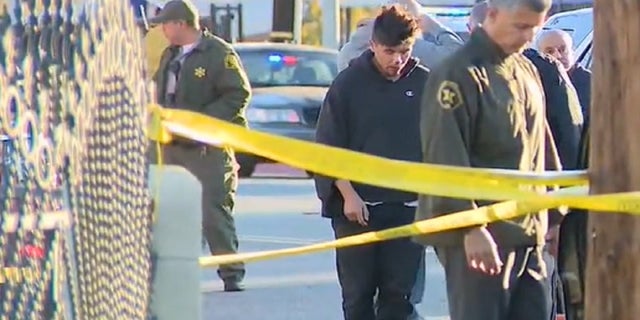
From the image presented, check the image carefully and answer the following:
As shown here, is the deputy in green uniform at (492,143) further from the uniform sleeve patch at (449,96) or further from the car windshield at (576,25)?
the car windshield at (576,25)

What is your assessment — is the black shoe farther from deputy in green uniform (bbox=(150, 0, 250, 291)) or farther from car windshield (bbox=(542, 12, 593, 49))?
car windshield (bbox=(542, 12, 593, 49))

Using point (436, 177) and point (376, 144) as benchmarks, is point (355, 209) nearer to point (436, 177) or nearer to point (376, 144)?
point (376, 144)

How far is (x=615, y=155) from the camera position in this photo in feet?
14.4

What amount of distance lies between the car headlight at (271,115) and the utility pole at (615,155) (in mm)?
14240

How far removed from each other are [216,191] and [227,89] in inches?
25.2

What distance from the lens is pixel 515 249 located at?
17.9ft

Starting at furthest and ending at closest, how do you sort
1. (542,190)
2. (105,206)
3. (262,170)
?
(262,170) < (542,190) < (105,206)

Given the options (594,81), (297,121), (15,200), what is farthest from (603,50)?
(297,121)

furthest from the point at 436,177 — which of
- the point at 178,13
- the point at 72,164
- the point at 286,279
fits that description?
the point at 286,279

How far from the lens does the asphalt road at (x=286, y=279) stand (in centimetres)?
923

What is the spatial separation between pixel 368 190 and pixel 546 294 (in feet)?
6.39

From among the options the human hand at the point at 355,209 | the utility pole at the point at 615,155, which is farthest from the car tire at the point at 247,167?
the utility pole at the point at 615,155

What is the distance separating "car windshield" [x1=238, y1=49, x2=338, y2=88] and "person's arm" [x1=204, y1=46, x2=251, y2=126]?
939 centimetres

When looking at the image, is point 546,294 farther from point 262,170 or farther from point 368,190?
point 262,170
